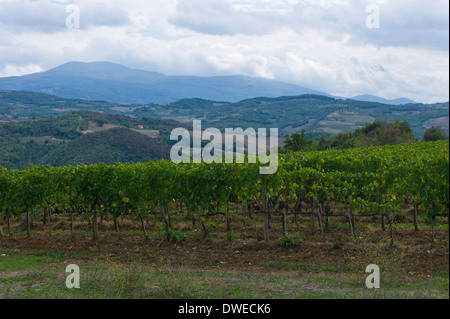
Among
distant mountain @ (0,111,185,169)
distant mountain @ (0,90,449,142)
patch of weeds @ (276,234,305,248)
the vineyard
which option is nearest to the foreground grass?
patch of weeds @ (276,234,305,248)

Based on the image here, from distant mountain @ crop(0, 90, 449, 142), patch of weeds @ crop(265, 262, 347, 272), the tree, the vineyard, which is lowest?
patch of weeds @ crop(265, 262, 347, 272)

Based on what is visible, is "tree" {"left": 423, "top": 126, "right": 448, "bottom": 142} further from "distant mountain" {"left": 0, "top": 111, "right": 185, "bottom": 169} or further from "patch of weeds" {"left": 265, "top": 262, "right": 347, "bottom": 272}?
"patch of weeds" {"left": 265, "top": 262, "right": 347, "bottom": 272}

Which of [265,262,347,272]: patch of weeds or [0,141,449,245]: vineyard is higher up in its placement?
[0,141,449,245]: vineyard

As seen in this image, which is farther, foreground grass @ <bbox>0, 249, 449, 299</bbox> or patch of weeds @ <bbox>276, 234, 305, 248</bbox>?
patch of weeds @ <bbox>276, 234, 305, 248</bbox>

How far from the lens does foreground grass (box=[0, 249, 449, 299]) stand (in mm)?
7148

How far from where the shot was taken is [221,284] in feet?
26.9

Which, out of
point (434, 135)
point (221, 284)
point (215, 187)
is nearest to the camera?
point (221, 284)

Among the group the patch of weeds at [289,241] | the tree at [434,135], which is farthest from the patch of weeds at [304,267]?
the tree at [434,135]

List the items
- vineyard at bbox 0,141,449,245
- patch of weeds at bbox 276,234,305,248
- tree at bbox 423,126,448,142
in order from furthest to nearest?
tree at bbox 423,126,448,142 → vineyard at bbox 0,141,449,245 → patch of weeds at bbox 276,234,305,248

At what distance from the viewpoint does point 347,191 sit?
11977mm

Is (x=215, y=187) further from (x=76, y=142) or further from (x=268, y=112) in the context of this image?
(x=268, y=112)

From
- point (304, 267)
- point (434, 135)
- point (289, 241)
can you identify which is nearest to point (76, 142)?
point (434, 135)
